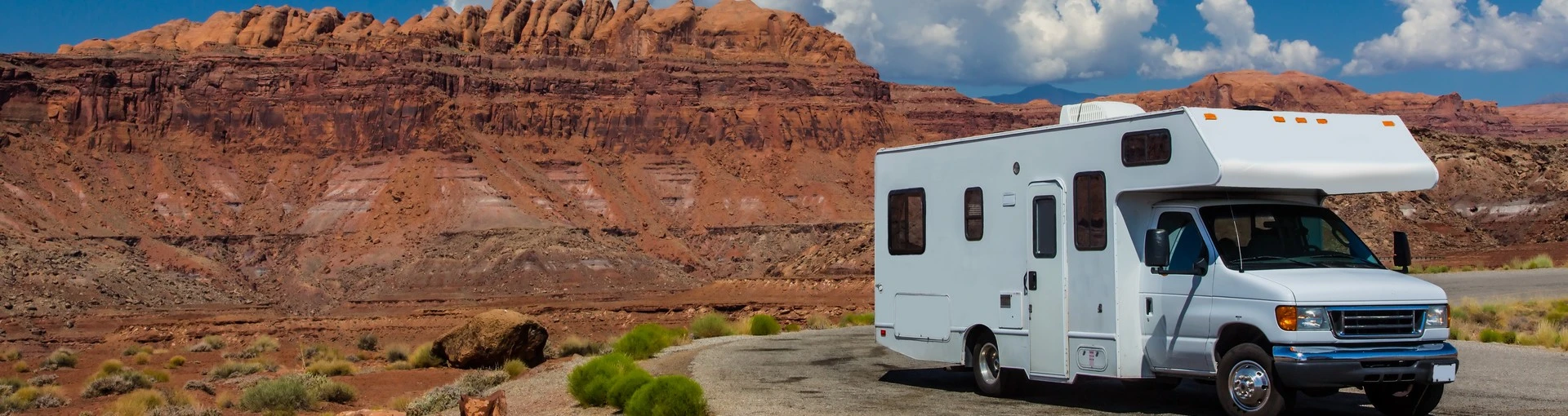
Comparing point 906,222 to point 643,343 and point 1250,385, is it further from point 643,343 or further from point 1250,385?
point 643,343

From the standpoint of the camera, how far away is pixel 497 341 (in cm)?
2444

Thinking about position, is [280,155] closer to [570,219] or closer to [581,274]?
[570,219]

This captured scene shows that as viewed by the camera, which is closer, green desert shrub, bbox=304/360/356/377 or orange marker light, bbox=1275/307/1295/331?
orange marker light, bbox=1275/307/1295/331

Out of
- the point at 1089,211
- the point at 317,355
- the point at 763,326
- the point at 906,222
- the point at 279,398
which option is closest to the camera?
the point at 1089,211

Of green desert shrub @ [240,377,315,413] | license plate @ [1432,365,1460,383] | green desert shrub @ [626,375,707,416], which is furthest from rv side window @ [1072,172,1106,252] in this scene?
green desert shrub @ [240,377,315,413]

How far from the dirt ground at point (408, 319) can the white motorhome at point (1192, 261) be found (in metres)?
33.7

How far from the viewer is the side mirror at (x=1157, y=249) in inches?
477

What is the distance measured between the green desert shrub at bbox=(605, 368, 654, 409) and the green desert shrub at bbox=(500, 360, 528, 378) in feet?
24.9

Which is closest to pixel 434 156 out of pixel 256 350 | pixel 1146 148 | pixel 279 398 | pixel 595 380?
pixel 256 350

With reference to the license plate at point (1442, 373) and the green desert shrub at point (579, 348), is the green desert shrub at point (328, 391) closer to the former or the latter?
the green desert shrub at point (579, 348)

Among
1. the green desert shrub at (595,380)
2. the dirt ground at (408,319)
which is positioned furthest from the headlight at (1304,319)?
the dirt ground at (408,319)

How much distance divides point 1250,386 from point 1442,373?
150 cm

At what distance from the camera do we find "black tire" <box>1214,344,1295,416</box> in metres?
11.4

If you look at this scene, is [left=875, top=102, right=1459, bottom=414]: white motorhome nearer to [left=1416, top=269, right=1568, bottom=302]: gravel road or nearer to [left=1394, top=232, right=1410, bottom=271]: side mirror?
[left=1394, top=232, right=1410, bottom=271]: side mirror
